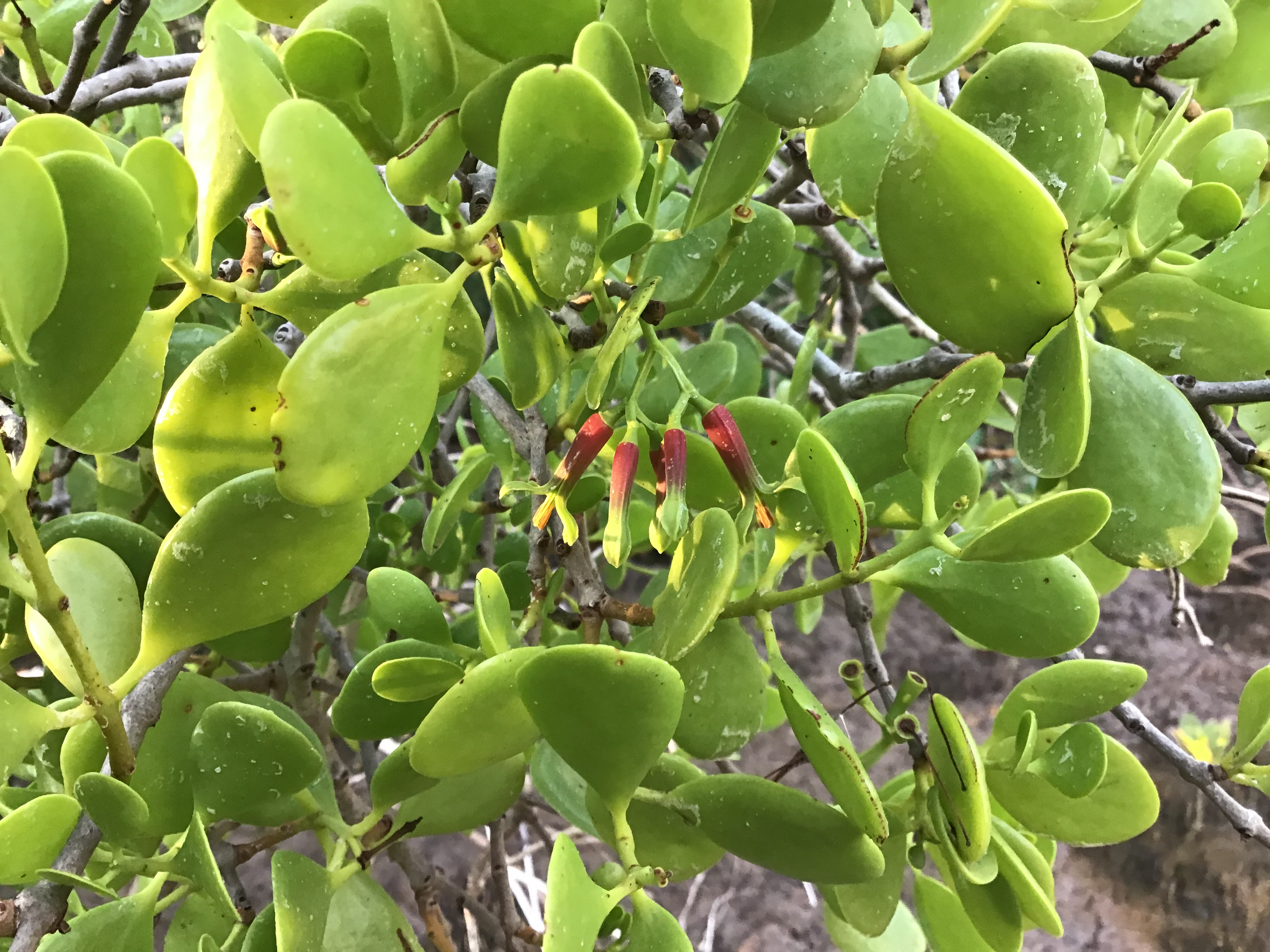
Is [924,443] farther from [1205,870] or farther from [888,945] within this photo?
[1205,870]

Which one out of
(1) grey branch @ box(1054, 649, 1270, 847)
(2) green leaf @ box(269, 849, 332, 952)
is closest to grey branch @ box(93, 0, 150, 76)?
(2) green leaf @ box(269, 849, 332, 952)

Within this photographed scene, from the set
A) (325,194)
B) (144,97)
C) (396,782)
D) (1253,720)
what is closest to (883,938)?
(1253,720)

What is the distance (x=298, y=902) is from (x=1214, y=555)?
58 centimetres

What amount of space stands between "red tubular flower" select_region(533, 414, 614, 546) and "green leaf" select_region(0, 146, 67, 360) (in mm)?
186

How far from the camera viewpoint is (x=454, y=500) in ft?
1.57

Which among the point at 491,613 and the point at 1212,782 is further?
the point at 1212,782

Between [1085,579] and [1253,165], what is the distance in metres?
0.19

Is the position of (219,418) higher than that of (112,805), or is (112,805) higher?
(219,418)

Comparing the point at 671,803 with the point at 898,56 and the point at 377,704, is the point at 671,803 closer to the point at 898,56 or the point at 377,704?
the point at 377,704

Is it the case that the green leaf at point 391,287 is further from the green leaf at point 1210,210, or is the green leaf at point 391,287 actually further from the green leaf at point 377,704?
the green leaf at point 1210,210

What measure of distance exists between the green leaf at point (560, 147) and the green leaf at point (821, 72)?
66 mm

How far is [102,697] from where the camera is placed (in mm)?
316

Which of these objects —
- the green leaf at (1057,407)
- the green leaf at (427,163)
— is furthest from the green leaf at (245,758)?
the green leaf at (1057,407)

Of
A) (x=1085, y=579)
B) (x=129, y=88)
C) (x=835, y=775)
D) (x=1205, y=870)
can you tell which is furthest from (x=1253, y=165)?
(x=1205, y=870)
